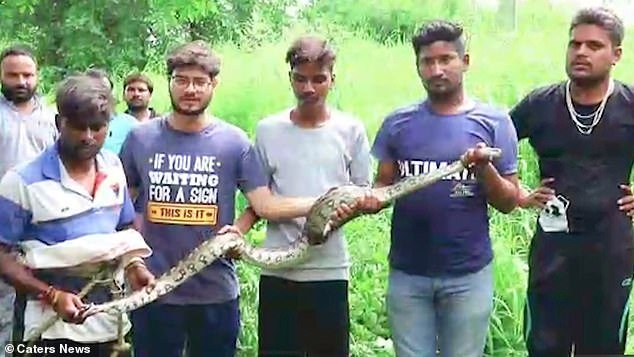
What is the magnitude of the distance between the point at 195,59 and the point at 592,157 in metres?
1.97

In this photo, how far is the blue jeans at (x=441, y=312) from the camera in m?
4.32

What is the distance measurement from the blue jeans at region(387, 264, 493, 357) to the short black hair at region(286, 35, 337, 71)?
1.09 meters

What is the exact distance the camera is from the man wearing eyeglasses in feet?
14.1

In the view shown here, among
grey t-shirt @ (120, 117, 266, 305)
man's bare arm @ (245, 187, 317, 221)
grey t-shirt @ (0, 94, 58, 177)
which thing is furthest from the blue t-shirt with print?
grey t-shirt @ (0, 94, 58, 177)

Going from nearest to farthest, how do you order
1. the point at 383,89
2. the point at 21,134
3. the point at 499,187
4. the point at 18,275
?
the point at 18,275, the point at 499,187, the point at 21,134, the point at 383,89

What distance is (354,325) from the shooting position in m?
6.39

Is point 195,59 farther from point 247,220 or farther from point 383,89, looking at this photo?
point 383,89

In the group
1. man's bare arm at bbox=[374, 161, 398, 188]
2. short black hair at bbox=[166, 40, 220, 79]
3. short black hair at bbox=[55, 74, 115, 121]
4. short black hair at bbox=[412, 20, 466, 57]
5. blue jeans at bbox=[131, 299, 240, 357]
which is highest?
short black hair at bbox=[412, 20, 466, 57]

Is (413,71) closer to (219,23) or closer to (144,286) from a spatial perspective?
(219,23)

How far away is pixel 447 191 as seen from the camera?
429 cm

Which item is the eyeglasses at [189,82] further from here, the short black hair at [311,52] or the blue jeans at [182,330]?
the blue jeans at [182,330]

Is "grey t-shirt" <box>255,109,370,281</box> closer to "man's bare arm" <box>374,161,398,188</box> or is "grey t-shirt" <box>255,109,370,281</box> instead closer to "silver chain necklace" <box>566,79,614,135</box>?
"man's bare arm" <box>374,161,398,188</box>

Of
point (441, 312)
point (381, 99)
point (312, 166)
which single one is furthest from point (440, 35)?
point (381, 99)

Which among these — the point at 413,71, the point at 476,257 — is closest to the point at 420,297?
the point at 476,257
